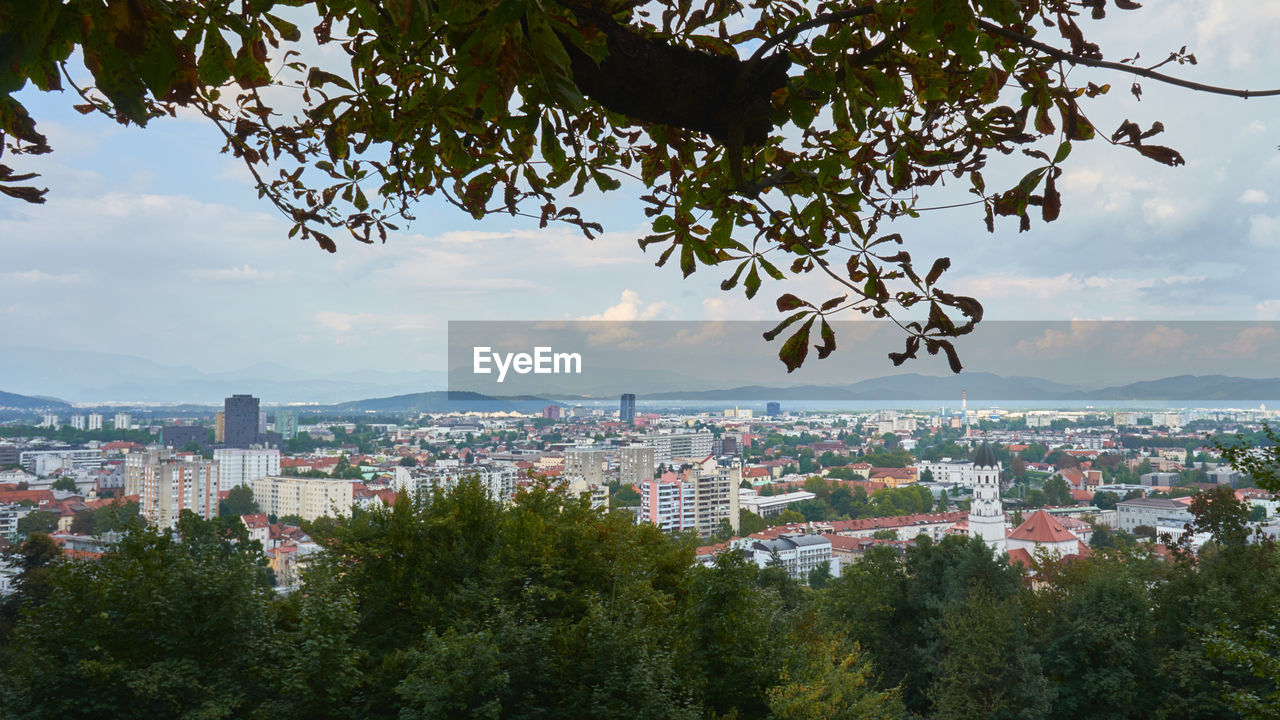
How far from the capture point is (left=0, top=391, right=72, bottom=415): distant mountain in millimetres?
50875

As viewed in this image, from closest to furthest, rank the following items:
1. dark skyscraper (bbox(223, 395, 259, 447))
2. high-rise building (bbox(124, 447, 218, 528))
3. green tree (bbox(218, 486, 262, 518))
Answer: high-rise building (bbox(124, 447, 218, 528)) < green tree (bbox(218, 486, 262, 518)) < dark skyscraper (bbox(223, 395, 259, 447))

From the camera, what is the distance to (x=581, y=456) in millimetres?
48906

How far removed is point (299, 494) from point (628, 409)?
42.7 m

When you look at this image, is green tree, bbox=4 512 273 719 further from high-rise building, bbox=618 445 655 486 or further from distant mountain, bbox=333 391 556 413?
distant mountain, bbox=333 391 556 413

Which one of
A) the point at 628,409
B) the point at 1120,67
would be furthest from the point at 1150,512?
the point at 1120,67

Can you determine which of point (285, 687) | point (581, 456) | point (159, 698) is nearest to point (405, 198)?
point (285, 687)

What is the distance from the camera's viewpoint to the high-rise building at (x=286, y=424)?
210ft

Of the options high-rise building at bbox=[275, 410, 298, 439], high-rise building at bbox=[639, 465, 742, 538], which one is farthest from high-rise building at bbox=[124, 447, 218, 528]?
high-rise building at bbox=[639, 465, 742, 538]

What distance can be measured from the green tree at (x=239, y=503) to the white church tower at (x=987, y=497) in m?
36.7

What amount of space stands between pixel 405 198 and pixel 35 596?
16893 mm

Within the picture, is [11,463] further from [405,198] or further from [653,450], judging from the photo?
[405,198]

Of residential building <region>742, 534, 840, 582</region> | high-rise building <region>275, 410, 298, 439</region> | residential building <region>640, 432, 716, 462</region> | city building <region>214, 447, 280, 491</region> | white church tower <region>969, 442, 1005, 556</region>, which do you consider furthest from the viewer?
residential building <region>640, 432, 716, 462</region>

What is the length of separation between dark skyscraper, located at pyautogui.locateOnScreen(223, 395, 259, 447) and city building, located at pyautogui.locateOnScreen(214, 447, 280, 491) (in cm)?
502

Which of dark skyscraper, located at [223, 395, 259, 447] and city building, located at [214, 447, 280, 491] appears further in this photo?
dark skyscraper, located at [223, 395, 259, 447]
